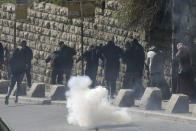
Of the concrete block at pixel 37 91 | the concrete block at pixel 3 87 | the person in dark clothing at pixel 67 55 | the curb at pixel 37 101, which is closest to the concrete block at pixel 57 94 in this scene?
the curb at pixel 37 101

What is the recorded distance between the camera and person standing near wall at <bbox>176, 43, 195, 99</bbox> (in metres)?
20.3

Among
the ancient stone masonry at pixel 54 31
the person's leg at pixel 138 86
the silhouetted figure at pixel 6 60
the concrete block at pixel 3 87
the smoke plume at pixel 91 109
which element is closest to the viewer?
the smoke plume at pixel 91 109

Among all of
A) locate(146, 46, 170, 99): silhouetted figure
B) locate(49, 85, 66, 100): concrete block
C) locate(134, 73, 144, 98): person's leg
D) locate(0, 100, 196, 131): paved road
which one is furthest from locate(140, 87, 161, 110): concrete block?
locate(49, 85, 66, 100): concrete block

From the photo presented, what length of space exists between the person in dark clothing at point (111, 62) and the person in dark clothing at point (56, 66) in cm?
250

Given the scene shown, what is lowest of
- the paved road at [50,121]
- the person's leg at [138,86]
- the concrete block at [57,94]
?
the paved road at [50,121]

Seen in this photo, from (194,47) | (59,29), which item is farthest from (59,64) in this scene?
(194,47)

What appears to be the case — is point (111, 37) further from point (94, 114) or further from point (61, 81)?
point (94, 114)

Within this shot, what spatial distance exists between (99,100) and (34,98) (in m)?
6.73

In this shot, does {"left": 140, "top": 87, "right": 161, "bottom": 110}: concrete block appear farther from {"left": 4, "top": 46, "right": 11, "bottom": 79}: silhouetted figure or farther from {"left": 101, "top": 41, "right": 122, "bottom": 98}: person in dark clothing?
{"left": 4, "top": 46, "right": 11, "bottom": 79}: silhouetted figure

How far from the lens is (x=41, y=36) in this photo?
2884 cm

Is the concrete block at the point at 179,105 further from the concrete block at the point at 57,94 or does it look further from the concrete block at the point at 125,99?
the concrete block at the point at 57,94

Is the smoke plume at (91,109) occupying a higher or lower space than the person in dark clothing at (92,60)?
lower

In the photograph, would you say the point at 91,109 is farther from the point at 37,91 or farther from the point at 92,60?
the point at 37,91

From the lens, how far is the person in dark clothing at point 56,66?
25031 mm
